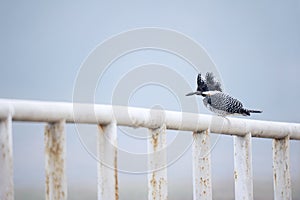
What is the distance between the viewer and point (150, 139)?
2312 millimetres

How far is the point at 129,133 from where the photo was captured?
230 centimetres

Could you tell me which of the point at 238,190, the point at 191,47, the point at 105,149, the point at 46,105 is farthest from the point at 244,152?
the point at 46,105

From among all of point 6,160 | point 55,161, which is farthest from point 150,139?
point 6,160

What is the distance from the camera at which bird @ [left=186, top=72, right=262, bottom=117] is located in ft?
12.6

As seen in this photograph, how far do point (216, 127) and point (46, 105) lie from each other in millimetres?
828

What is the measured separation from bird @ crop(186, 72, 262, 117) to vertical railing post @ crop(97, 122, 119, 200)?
1.72 metres

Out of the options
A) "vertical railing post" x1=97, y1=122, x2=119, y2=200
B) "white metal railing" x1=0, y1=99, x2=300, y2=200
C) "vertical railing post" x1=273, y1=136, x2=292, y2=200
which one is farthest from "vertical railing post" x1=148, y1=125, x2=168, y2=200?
"vertical railing post" x1=273, y1=136, x2=292, y2=200

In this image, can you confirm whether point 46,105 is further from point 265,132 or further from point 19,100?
point 265,132

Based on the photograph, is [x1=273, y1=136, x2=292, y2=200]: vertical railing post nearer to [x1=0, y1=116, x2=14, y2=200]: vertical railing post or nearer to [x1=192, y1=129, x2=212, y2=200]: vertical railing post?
[x1=192, y1=129, x2=212, y2=200]: vertical railing post

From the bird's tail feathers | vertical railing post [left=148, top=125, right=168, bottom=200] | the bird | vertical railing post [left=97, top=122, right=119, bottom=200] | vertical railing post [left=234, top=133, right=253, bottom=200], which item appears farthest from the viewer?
the bird's tail feathers

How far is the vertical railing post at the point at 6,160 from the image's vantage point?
1.85 metres

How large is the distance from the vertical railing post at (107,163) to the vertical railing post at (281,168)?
110 centimetres

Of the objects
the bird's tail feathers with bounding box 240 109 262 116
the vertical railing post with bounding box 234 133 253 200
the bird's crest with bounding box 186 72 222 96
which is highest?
the bird's crest with bounding box 186 72 222 96

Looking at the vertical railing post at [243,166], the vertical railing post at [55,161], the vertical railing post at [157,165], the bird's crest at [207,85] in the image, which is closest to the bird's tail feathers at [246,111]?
the bird's crest at [207,85]
